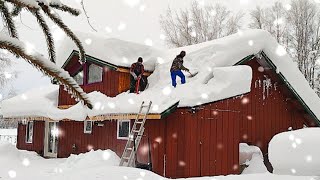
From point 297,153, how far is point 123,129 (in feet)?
26.8

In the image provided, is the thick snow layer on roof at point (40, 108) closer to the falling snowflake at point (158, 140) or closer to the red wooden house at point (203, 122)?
the red wooden house at point (203, 122)

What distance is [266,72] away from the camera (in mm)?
A: 16891

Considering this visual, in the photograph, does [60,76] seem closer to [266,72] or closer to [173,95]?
[173,95]

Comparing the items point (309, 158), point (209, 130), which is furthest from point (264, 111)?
point (309, 158)

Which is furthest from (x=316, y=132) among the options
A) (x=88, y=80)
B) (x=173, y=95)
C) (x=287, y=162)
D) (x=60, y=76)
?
(x=88, y=80)

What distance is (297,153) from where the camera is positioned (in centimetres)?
895

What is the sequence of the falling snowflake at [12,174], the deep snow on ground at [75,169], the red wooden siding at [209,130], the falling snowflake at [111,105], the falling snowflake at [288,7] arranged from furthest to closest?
the falling snowflake at [288,7] → the falling snowflake at [111,105] → the red wooden siding at [209,130] → the falling snowflake at [12,174] → the deep snow on ground at [75,169]

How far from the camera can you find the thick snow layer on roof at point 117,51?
1614cm

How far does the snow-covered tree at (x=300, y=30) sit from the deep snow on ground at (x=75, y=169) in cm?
2283

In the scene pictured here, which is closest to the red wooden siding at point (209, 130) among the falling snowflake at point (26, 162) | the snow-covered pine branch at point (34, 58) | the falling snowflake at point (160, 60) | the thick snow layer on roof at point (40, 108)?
the thick snow layer on roof at point (40, 108)

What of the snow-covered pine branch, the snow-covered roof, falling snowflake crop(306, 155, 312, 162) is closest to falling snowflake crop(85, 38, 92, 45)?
the snow-covered roof

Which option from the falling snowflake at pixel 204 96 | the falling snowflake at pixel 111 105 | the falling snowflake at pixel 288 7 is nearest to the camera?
the falling snowflake at pixel 204 96

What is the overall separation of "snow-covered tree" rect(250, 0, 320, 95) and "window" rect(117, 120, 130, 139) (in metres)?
20.9

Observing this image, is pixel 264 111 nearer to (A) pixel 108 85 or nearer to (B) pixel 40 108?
(A) pixel 108 85
